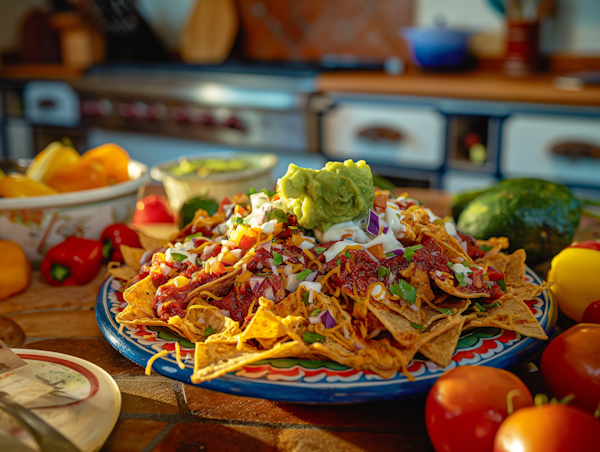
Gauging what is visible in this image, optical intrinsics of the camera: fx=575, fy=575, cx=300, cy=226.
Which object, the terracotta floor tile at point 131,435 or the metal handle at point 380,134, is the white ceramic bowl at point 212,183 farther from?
the metal handle at point 380,134

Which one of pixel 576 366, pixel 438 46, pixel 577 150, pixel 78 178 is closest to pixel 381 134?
pixel 438 46

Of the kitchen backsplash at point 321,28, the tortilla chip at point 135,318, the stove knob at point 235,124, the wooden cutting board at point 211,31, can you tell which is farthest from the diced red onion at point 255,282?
the wooden cutting board at point 211,31

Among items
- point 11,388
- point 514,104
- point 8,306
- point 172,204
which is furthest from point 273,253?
point 514,104

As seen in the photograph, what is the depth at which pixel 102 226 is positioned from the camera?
2162mm

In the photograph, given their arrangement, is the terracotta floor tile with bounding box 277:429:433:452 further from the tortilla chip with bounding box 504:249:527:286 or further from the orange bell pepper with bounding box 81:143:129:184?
the orange bell pepper with bounding box 81:143:129:184

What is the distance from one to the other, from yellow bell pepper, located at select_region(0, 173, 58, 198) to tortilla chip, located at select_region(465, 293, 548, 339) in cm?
154

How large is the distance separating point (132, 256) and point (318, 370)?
86cm

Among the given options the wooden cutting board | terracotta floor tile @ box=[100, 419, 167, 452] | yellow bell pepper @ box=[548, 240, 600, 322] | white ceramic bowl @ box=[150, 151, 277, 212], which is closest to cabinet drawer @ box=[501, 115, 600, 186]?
white ceramic bowl @ box=[150, 151, 277, 212]

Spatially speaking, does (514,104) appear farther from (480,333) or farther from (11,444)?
(11,444)

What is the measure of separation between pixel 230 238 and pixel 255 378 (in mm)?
482

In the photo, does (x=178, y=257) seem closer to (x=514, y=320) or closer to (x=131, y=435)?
(x=131, y=435)

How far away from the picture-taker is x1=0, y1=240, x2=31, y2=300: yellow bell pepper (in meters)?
1.78

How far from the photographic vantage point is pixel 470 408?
3.23 ft

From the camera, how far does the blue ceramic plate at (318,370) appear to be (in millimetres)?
1096
